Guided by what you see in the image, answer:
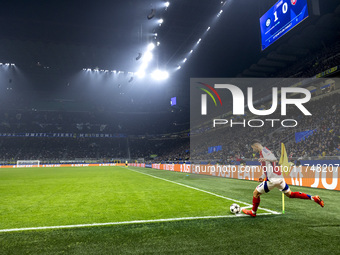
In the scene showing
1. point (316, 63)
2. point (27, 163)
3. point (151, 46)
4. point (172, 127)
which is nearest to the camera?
point (316, 63)

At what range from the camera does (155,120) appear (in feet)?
226

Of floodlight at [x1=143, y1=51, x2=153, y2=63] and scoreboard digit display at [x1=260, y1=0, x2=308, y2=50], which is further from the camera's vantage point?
floodlight at [x1=143, y1=51, x2=153, y2=63]

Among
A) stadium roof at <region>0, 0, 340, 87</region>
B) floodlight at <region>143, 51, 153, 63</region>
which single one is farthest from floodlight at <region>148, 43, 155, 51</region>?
floodlight at <region>143, 51, 153, 63</region>

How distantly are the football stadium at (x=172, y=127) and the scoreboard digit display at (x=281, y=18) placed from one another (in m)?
0.11

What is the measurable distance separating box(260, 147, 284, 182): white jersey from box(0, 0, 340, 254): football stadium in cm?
3

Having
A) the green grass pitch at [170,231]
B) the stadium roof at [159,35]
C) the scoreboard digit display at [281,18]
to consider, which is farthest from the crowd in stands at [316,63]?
the green grass pitch at [170,231]

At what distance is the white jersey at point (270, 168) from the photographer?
193 inches

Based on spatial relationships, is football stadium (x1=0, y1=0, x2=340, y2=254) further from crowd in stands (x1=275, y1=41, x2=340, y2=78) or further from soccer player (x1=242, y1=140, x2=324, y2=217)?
crowd in stands (x1=275, y1=41, x2=340, y2=78)

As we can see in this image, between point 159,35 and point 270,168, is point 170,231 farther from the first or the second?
point 159,35

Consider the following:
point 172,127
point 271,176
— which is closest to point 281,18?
point 271,176

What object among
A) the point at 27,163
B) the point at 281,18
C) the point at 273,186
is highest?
the point at 281,18

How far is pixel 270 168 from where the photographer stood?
4.97m

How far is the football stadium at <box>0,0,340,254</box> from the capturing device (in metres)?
4.38

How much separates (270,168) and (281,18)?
1345 centimetres
